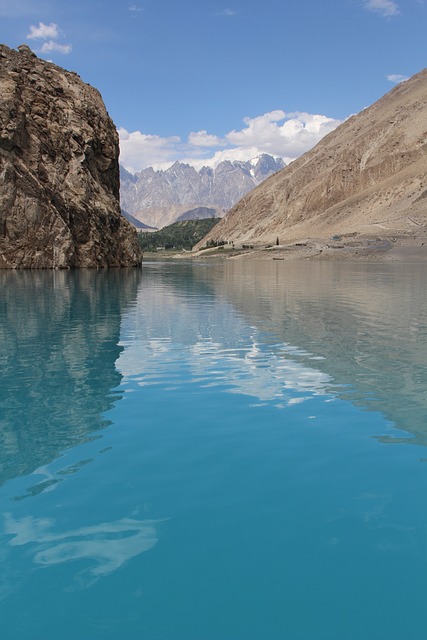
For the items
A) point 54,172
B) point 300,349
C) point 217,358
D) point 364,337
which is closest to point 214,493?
point 217,358

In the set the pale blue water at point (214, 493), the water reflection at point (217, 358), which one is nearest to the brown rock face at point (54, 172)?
the water reflection at point (217, 358)

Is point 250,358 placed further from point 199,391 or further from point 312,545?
point 312,545

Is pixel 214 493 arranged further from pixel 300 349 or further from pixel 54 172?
pixel 54 172

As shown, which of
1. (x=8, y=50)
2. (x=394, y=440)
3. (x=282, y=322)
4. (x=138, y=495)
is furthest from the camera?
(x=8, y=50)

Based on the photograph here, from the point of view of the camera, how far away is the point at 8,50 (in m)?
88.4

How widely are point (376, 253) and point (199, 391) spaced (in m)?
117

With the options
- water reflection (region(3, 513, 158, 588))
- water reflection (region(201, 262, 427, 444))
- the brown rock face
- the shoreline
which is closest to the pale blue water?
water reflection (region(3, 513, 158, 588))

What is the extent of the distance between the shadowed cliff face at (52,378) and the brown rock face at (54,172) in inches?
2010

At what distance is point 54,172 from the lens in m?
85.6

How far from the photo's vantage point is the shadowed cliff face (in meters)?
10.8

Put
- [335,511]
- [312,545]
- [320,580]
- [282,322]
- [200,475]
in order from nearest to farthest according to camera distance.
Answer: [320,580], [312,545], [335,511], [200,475], [282,322]

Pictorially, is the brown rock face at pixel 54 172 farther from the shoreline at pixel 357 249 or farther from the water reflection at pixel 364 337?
the shoreline at pixel 357 249

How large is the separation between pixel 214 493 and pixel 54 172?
84505mm

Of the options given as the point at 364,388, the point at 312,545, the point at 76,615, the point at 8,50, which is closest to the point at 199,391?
the point at 364,388
